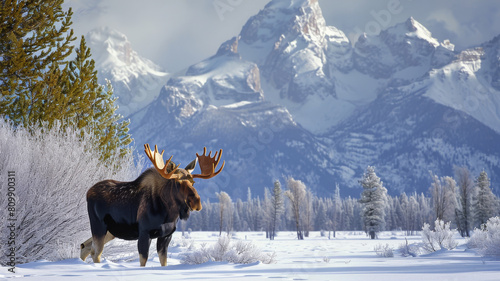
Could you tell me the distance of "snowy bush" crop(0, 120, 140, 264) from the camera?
25.1ft

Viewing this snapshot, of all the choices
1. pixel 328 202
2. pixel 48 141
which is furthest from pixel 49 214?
pixel 328 202

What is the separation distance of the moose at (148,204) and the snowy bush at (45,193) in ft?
7.06

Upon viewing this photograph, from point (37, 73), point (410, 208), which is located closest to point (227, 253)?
point (37, 73)

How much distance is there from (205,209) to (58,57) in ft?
506

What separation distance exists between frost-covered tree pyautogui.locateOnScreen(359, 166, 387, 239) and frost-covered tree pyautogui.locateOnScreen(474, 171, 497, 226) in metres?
12.2

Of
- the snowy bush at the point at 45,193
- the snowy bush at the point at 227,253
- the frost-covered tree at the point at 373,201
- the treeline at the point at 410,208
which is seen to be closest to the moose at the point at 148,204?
the snowy bush at the point at 227,253

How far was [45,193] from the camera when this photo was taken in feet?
25.9

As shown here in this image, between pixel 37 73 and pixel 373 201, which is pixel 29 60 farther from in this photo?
pixel 373 201

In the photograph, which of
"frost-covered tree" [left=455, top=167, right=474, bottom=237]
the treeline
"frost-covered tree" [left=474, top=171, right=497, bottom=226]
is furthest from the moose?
"frost-covered tree" [left=474, top=171, right=497, bottom=226]

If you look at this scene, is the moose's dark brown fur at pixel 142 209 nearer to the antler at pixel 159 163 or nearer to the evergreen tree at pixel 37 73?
the antler at pixel 159 163

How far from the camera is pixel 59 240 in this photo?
8.48 metres

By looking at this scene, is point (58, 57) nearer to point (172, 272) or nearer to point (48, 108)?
point (48, 108)

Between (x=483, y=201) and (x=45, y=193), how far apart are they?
59.5 m

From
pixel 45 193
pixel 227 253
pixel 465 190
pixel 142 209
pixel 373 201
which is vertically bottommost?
pixel 227 253
